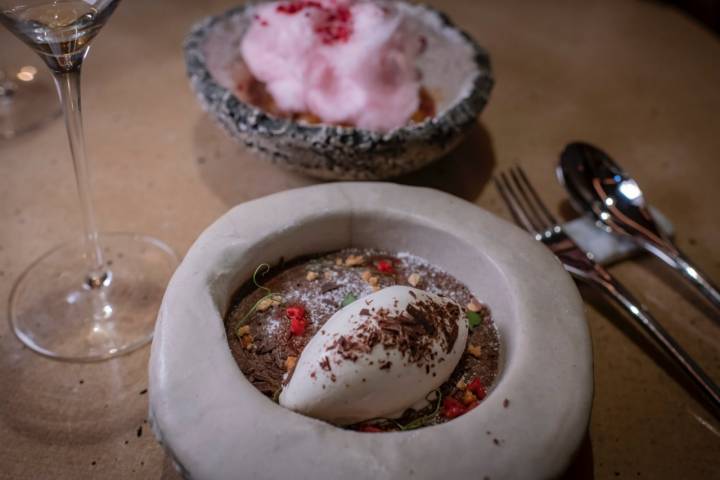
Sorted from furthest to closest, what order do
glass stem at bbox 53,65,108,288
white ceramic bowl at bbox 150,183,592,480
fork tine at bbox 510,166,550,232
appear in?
1. fork tine at bbox 510,166,550,232
2. glass stem at bbox 53,65,108,288
3. white ceramic bowl at bbox 150,183,592,480

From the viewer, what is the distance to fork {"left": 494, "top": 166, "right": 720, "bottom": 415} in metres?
0.78

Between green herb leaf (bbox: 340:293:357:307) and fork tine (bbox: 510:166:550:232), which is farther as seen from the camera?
fork tine (bbox: 510:166:550:232)

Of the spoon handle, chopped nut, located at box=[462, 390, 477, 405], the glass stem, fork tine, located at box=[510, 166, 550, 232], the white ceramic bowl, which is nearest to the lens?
the white ceramic bowl

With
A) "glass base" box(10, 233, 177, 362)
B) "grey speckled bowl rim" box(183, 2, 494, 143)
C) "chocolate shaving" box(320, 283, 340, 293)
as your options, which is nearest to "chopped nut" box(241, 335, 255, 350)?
"chocolate shaving" box(320, 283, 340, 293)

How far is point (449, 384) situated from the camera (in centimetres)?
67

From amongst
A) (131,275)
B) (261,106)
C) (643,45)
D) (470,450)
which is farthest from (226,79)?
(643,45)

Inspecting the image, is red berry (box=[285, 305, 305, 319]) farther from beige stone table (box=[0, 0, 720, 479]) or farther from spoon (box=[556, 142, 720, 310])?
spoon (box=[556, 142, 720, 310])

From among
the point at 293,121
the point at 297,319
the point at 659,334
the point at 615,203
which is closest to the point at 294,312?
the point at 297,319

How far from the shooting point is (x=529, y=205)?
40.6 inches

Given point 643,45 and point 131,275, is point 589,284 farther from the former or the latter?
point 643,45

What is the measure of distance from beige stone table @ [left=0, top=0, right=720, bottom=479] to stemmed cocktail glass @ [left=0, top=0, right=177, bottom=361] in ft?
0.09

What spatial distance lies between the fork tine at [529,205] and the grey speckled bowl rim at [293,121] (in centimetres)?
15

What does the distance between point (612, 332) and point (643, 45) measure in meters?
0.91

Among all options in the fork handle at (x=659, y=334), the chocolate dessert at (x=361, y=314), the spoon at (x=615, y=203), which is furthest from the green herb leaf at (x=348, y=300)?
the spoon at (x=615, y=203)
